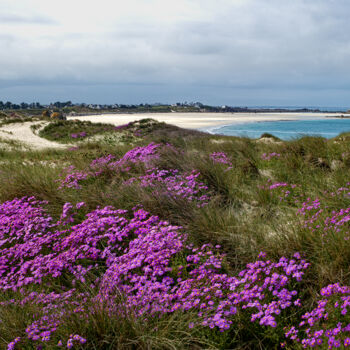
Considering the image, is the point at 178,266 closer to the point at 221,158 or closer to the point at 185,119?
the point at 221,158

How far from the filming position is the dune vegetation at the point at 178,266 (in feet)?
9.45

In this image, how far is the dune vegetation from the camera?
288cm

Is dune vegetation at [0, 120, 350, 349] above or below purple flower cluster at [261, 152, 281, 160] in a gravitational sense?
below

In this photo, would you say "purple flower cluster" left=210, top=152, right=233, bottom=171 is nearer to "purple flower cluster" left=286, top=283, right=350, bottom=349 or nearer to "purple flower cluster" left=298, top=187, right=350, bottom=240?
"purple flower cluster" left=298, top=187, right=350, bottom=240

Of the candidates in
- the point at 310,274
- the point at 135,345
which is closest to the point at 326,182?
the point at 310,274

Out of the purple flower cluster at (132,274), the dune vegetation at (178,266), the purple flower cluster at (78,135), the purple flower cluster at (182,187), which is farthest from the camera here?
the purple flower cluster at (78,135)

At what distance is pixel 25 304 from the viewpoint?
3.40 metres

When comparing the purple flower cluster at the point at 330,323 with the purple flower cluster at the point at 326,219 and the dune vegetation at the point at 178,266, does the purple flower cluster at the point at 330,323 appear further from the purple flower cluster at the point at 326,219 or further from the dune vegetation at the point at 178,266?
the purple flower cluster at the point at 326,219

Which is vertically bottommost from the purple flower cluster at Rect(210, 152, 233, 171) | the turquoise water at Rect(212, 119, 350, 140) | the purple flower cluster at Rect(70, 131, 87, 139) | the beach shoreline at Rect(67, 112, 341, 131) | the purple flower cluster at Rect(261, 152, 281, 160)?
the purple flower cluster at Rect(210, 152, 233, 171)

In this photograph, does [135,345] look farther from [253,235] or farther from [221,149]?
[221,149]

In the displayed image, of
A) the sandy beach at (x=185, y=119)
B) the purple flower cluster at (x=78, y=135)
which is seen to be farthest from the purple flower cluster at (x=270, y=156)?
the sandy beach at (x=185, y=119)

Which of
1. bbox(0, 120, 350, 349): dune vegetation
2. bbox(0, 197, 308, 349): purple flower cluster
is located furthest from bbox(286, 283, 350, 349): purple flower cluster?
bbox(0, 197, 308, 349): purple flower cluster

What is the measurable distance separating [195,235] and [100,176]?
3991mm

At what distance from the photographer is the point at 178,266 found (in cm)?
384
